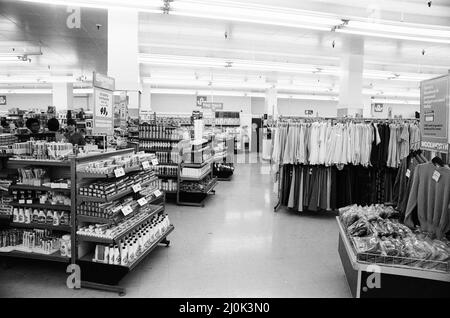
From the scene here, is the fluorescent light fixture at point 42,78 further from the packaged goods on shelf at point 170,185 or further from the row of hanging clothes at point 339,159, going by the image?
the row of hanging clothes at point 339,159

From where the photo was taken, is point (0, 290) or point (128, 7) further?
point (128, 7)

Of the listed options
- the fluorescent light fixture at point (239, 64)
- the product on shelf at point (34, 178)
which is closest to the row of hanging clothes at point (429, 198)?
the product on shelf at point (34, 178)

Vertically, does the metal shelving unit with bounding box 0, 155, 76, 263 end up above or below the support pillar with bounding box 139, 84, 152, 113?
below

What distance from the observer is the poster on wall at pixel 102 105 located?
3.99 metres

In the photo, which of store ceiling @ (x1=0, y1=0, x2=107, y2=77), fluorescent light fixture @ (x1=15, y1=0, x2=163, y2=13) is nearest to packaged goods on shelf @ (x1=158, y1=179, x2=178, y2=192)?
fluorescent light fixture @ (x1=15, y1=0, x2=163, y2=13)

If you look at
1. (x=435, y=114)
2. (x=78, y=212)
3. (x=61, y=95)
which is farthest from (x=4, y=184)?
(x=61, y=95)

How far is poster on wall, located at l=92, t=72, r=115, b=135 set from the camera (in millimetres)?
3990

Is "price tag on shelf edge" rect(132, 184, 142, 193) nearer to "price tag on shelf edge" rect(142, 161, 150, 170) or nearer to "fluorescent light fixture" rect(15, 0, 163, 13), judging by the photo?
"price tag on shelf edge" rect(142, 161, 150, 170)

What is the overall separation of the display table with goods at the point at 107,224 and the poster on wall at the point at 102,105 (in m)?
0.38

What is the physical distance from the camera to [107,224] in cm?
363

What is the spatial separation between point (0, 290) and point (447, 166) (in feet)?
15.3
